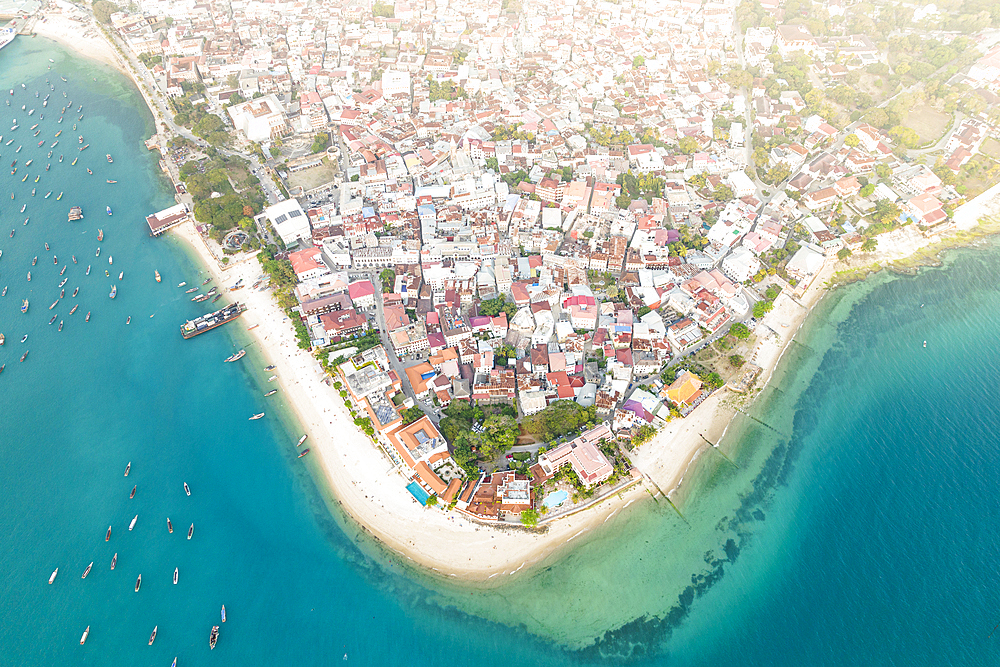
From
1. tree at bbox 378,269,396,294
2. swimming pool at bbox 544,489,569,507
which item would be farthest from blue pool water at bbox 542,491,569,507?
tree at bbox 378,269,396,294

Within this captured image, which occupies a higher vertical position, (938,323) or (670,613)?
(938,323)

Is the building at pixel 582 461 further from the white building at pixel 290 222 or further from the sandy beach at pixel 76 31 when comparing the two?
the sandy beach at pixel 76 31

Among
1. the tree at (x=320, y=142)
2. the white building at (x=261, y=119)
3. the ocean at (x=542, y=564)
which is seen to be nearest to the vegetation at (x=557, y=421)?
the ocean at (x=542, y=564)

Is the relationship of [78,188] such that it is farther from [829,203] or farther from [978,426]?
[978,426]

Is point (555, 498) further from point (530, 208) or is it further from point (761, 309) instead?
point (530, 208)

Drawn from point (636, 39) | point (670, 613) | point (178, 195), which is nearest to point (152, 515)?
point (670, 613)

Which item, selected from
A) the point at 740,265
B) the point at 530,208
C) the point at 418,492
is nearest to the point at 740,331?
the point at 740,265
